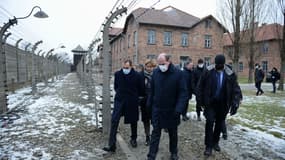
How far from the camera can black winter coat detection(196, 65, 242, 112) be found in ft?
15.6

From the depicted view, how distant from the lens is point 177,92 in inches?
169

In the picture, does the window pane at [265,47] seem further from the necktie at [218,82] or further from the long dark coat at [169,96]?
the long dark coat at [169,96]

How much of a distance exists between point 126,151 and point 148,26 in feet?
86.5

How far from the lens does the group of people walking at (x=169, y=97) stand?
4.25 m

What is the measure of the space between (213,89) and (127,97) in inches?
67.3

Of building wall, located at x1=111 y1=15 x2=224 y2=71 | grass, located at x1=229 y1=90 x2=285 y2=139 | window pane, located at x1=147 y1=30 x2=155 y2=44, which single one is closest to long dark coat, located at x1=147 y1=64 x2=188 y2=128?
grass, located at x1=229 y1=90 x2=285 y2=139

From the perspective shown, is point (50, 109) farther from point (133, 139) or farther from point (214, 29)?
point (214, 29)

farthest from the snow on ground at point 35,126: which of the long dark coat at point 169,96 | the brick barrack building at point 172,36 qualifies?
the brick barrack building at point 172,36

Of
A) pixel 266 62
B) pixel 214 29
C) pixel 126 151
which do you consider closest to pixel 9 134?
pixel 126 151

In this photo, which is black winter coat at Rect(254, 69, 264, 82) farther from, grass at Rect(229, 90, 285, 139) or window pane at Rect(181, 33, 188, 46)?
window pane at Rect(181, 33, 188, 46)

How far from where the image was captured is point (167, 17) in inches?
1261

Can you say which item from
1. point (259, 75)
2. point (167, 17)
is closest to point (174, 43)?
point (167, 17)

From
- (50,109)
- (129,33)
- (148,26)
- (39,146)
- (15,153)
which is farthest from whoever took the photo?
(129,33)

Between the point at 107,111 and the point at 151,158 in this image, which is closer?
the point at 151,158
